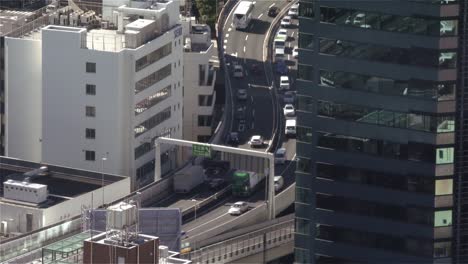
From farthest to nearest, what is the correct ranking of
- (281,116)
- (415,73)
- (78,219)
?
(281,116) → (78,219) → (415,73)

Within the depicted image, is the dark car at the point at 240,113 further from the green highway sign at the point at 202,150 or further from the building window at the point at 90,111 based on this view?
the building window at the point at 90,111

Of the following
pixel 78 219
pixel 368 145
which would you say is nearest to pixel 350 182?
pixel 368 145

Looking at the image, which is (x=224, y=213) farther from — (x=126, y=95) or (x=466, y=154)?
(x=466, y=154)

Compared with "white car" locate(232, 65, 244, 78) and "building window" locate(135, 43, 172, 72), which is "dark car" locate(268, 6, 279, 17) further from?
"building window" locate(135, 43, 172, 72)

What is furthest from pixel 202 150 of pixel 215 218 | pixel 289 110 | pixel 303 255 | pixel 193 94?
pixel 303 255

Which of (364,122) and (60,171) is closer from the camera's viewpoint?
(364,122)

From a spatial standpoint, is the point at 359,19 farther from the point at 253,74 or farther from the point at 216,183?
the point at 253,74

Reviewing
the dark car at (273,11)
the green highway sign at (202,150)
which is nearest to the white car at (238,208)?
the green highway sign at (202,150)

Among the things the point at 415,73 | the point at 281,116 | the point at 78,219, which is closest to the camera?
the point at 415,73
